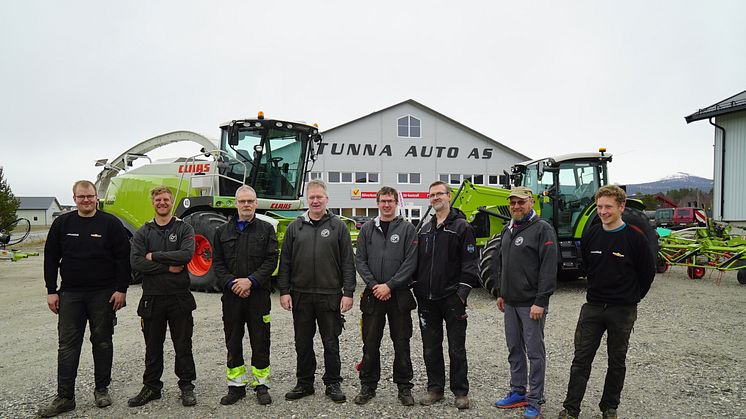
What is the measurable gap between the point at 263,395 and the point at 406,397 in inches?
47.2

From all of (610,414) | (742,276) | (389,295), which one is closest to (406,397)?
(389,295)

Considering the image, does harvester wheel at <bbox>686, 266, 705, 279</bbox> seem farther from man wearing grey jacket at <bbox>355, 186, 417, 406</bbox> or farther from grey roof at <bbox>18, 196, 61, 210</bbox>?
grey roof at <bbox>18, 196, 61, 210</bbox>

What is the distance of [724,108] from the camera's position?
58.0 ft

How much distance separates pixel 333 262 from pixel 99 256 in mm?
1982

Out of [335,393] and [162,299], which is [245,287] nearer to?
[162,299]

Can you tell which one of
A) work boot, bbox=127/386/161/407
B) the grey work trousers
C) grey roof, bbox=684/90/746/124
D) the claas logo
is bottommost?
work boot, bbox=127/386/161/407

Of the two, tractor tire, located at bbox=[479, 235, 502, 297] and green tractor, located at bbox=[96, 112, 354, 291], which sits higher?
green tractor, located at bbox=[96, 112, 354, 291]

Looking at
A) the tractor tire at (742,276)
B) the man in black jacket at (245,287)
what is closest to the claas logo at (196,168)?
the man in black jacket at (245,287)

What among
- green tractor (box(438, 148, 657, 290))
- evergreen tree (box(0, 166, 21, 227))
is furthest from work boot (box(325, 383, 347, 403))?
evergreen tree (box(0, 166, 21, 227))

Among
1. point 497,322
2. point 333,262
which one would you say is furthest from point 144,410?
point 497,322

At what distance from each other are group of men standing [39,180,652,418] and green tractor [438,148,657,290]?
5.20 metres

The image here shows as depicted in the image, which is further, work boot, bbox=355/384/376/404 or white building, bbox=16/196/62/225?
white building, bbox=16/196/62/225

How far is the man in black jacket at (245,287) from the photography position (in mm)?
4125

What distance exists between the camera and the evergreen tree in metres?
23.7
